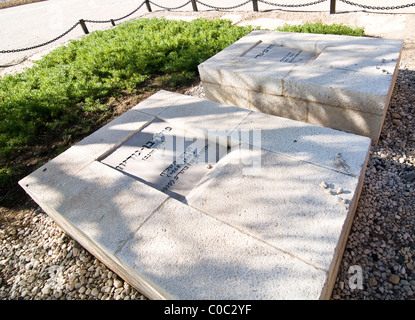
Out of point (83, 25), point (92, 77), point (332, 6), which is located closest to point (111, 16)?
point (83, 25)

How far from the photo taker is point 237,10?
9742 millimetres

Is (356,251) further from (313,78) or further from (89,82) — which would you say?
(89,82)

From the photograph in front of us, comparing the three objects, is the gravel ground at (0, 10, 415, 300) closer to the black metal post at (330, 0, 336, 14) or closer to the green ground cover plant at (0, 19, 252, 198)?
the green ground cover plant at (0, 19, 252, 198)

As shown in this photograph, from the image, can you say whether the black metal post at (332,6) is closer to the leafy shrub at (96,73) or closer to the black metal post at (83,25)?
the leafy shrub at (96,73)

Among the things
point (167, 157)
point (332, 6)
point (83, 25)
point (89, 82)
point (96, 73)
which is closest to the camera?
point (167, 157)

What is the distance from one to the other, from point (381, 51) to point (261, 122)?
8.14 feet

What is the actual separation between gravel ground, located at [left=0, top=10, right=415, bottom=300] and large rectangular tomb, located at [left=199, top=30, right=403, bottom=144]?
55cm

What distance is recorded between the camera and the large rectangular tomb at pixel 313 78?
3705 mm

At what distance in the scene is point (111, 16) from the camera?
1289cm

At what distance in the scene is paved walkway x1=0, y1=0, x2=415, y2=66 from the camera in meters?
7.17

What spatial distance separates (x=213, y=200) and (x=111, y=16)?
13273 mm

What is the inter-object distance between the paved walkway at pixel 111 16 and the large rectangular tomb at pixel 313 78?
2792mm

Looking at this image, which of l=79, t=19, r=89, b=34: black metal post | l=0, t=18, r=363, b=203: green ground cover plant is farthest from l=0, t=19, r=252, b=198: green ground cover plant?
l=79, t=19, r=89, b=34: black metal post

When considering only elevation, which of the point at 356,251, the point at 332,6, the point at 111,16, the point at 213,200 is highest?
the point at 111,16
